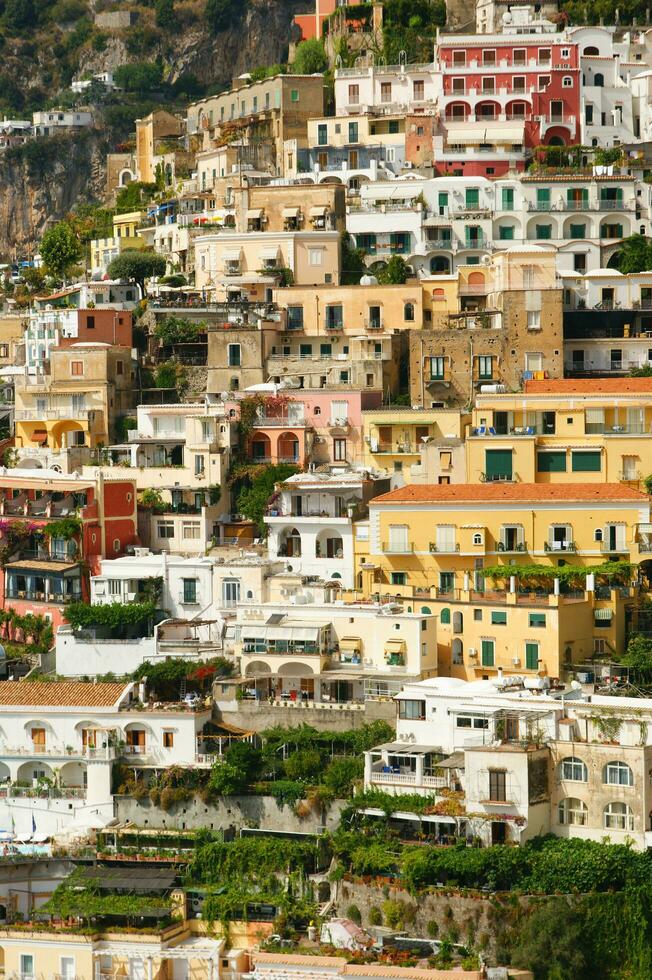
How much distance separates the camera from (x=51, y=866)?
166ft

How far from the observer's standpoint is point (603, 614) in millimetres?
54312

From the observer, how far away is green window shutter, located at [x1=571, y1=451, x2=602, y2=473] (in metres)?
59.1

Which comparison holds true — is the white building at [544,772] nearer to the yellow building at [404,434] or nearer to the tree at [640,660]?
the tree at [640,660]

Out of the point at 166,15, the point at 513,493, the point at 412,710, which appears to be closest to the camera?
the point at 412,710

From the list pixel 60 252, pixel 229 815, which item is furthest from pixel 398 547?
pixel 60 252

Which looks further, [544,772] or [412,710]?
[412,710]

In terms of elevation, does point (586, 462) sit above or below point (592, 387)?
below

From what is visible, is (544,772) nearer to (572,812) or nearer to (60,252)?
(572,812)

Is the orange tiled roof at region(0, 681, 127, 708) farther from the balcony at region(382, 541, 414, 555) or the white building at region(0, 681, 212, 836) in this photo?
the balcony at region(382, 541, 414, 555)

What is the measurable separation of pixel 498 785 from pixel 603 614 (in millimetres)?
7939

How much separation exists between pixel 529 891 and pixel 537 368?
21.6m

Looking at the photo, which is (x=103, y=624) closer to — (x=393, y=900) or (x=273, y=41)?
(x=393, y=900)

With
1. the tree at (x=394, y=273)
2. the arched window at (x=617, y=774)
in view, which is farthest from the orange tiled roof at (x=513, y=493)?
the tree at (x=394, y=273)

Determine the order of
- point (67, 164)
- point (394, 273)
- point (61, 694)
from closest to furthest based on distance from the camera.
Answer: point (61, 694) → point (394, 273) → point (67, 164)
